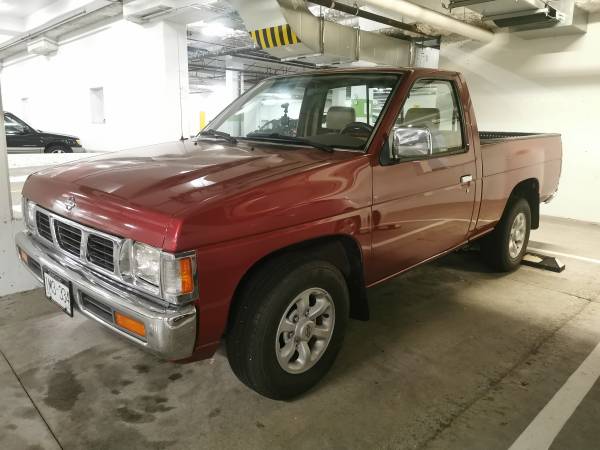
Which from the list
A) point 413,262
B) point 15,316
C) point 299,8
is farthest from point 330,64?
point 15,316

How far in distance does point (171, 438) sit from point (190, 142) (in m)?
1.92

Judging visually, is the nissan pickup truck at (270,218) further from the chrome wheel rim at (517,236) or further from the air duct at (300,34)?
the air duct at (300,34)

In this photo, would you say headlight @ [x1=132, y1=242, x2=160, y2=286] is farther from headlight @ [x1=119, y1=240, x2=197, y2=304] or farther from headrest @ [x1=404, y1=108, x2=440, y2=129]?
headrest @ [x1=404, y1=108, x2=440, y2=129]

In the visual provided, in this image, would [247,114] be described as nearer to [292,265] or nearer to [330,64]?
[292,265]

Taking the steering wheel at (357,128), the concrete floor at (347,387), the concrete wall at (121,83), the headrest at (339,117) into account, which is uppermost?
the concrete wall at (121,83)

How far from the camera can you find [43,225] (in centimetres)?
262

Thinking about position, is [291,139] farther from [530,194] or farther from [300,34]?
[300,34]

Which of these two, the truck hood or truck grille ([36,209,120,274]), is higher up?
the truck hood

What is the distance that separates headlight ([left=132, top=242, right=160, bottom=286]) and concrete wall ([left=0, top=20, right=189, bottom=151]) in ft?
27.7

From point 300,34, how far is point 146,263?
A: 5312 mm

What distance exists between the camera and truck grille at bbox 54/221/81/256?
230 centimetres

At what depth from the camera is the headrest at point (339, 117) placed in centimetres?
304

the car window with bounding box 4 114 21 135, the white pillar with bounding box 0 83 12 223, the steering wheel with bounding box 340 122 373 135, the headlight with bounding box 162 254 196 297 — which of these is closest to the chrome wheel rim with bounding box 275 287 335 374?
the headlight with bounding box 162 254 196 297

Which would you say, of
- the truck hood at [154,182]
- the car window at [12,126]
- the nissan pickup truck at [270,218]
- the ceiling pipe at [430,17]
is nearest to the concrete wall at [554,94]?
the ceiling pipe at [430,17]
